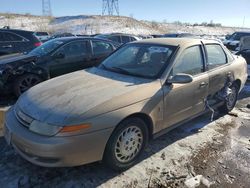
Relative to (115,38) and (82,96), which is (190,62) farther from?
(115,38)

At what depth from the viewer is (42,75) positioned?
622 cm

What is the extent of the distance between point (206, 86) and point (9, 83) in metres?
4.27

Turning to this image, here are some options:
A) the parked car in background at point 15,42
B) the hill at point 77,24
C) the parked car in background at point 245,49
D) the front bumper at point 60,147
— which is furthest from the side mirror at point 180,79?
the hill at point 77,24

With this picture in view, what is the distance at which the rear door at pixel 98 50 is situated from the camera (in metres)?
7.02

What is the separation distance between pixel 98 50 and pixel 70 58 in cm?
91

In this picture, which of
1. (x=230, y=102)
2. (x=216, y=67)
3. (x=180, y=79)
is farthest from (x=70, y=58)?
(x=230, y=102)

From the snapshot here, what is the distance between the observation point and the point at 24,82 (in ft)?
19.6

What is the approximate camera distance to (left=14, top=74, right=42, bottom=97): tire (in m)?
5.84

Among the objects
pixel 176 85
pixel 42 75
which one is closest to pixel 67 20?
pixel 42 75

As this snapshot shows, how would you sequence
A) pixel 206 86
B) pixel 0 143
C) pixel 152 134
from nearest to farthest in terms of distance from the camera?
pixel 152 134 < pixel 0 143 < pixel 206 86

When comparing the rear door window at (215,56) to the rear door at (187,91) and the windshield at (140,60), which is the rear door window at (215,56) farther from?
the windshield at (140,60)

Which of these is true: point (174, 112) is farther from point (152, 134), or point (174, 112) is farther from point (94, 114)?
point (94, 114)

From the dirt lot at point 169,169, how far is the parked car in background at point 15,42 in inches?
207

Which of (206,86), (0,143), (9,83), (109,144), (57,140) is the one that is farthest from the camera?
(9,83)
